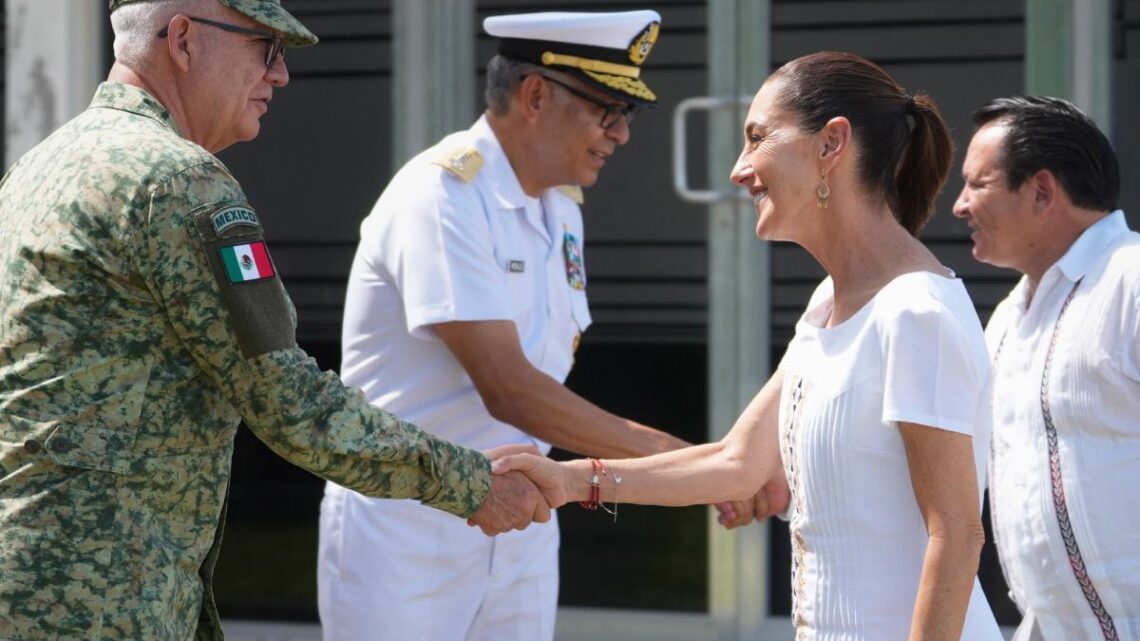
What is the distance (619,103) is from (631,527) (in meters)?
2.49

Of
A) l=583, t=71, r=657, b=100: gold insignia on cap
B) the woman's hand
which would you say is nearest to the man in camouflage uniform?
the woman's hand

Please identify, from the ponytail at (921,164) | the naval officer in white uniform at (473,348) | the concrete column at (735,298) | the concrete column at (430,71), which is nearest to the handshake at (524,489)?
the naval officer in white uniform at (473,348)

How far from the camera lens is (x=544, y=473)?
266cm

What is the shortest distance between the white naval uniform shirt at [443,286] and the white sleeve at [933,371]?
96 cm

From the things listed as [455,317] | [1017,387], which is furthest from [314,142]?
[1017,387]

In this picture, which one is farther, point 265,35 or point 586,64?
point 586,64

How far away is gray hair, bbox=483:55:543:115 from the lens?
311 centimetres

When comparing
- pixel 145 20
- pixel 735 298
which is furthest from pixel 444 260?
pixel 735 298

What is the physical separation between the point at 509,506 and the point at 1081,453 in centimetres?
91

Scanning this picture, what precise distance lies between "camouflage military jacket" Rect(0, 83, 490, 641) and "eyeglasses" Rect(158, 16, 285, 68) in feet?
0.58

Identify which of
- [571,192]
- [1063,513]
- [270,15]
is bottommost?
[1063,513]

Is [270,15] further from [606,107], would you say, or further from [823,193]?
[606,107]

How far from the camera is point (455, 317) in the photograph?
9.16ft

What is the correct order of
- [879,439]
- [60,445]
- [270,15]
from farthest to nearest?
[270,15] → [879,439] → [60,445]
